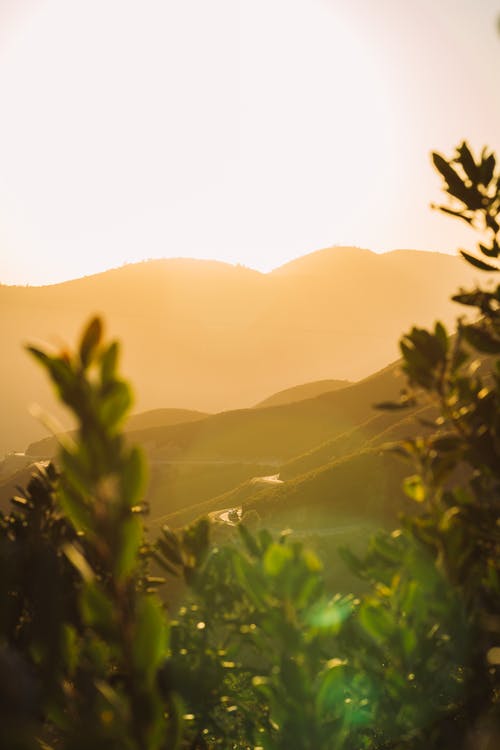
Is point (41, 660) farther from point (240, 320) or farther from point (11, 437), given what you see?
point (240, 320)

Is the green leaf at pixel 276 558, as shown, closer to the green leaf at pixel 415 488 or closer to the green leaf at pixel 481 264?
the green leaf at pixel 415 488

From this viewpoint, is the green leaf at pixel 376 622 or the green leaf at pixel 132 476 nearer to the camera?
the green leaf at pixel 132 476

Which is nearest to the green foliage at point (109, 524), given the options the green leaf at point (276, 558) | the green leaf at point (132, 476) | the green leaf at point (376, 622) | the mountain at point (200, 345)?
the green leaf at point (132, 476)

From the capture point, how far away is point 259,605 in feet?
5.55

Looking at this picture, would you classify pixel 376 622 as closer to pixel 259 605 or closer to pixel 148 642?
pixel 259 605

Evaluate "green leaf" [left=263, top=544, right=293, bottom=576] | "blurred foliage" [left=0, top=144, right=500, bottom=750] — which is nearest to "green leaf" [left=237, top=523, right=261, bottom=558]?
"blurred foliage" [left=0, top=144, right=500, bottom=750]

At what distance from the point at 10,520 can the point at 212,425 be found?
212ft

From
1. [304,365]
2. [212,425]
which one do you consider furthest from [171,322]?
[212,425]

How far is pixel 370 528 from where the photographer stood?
101 ft

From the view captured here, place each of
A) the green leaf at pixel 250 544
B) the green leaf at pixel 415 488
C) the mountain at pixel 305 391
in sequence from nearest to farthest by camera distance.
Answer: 1. the green leaf at pixel 415 488
2. the green leaf at pixel 250 544
3. the mountain at pixel 305 391

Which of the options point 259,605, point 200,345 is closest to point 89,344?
point 259,605

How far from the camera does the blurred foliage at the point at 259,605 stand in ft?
3.76

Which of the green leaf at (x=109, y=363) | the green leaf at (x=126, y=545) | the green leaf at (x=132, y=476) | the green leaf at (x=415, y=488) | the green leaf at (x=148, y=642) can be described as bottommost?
the green leaf at (x=415, y=488)

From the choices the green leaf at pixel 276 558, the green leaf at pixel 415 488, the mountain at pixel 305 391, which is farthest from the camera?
the mountain at pixel 305 391
